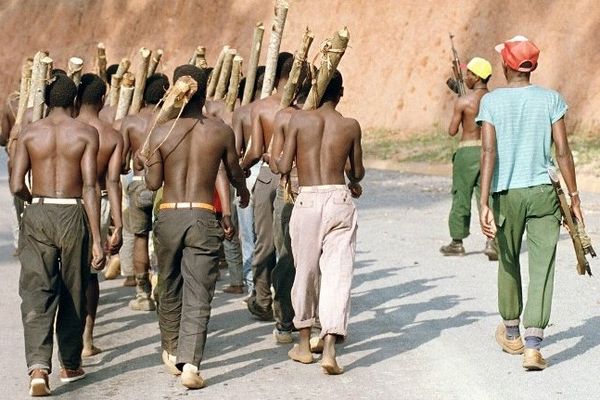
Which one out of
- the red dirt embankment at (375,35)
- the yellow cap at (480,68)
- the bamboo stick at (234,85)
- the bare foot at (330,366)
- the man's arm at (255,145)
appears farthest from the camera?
the red dirt embankment at (375,35)

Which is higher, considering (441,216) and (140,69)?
(140,69)

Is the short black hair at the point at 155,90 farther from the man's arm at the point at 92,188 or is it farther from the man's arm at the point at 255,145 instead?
the man's arm at the point at 92,188

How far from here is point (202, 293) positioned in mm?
8430

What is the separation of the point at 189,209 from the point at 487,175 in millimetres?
1891

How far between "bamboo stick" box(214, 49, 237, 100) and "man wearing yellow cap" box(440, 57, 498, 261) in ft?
7.43

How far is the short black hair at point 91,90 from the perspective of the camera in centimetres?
999

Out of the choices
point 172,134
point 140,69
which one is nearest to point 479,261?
point 140,69

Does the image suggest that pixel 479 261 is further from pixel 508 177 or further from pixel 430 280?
pixel 508 177

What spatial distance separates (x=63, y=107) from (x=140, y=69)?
3.24 m

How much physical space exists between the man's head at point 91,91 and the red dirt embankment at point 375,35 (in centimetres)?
1851

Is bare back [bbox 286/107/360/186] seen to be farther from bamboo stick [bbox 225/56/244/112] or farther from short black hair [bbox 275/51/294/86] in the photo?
bamboo stick [bbox 225/56/244/112]

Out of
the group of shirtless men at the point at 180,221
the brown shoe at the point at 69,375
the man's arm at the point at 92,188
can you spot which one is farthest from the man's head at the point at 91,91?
the brown shoe at the point at 69,375

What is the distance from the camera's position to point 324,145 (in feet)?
28.8


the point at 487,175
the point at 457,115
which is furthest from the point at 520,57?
the point at 457,115
